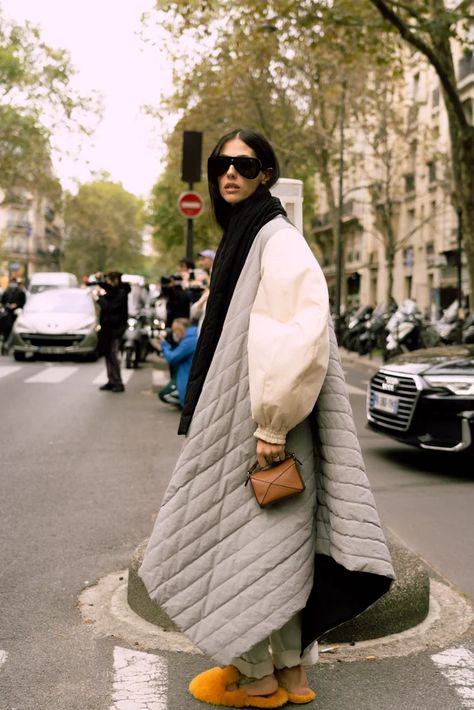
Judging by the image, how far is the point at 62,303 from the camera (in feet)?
75.4

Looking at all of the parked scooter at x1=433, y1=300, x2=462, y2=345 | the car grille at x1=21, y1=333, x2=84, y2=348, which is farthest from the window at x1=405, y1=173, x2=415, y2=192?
the car grille at x1=21, y1=333, x2=84, y2=348

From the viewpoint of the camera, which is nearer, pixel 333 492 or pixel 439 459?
pixel 333 492

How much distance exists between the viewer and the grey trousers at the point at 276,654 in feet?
11.0

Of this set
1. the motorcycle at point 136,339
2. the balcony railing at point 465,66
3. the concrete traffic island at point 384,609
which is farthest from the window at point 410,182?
the concrete traffic island at point 384,609

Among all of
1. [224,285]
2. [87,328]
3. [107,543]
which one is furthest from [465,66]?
[224,285]

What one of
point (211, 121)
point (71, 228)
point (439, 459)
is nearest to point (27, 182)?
point (211, 121)

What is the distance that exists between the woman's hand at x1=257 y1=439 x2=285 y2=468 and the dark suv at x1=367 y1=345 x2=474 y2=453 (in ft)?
17.5

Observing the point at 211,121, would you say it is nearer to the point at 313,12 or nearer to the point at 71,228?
the point at 313,12

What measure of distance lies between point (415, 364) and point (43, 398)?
654cm

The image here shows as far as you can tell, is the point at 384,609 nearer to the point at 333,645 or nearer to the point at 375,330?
the point at 333,645

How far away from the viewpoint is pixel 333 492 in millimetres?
3188

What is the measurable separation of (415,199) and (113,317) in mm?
34529

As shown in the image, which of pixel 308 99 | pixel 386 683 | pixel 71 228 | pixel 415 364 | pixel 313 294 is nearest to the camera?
pixel 313 294

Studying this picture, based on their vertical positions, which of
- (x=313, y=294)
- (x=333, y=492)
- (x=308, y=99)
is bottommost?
(x=333, y=492)
